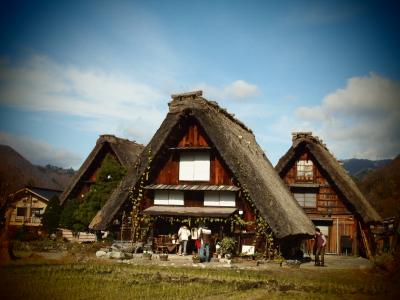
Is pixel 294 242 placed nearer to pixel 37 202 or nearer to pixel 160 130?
pixel 160 130

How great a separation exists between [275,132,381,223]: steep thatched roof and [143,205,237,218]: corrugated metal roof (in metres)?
9.64

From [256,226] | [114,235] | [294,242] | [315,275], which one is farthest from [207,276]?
[114,235]

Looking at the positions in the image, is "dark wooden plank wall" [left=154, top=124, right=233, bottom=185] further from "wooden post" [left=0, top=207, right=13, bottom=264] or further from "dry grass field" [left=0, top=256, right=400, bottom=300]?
"wooden post" [left=0, top=207, right=13, bottom=264]

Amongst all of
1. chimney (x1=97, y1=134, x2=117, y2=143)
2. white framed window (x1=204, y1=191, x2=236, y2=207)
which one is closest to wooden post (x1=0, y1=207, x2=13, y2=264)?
Result: white framed window (x1=204, y1=191, x2=236, y2=207)

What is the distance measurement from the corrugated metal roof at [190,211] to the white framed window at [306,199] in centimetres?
1013

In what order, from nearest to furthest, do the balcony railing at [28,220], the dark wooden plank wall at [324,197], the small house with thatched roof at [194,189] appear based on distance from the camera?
the small house with thatched roof at [194,189]
the dark wooden plank wall at [324,197]
the balcony railing at [28,220]

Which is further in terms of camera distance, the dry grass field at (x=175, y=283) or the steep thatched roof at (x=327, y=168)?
the steep thatched roof at (x=327, y=168)

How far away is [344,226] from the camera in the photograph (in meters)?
27.2

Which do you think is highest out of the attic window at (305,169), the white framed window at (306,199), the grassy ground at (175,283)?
the attic window at (305,169)

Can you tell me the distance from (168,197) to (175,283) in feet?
36.3

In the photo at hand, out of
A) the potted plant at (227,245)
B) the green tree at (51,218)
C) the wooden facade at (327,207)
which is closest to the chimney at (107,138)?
the green tree at (51,218)

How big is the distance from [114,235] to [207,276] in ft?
49.7

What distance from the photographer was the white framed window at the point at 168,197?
21.9m

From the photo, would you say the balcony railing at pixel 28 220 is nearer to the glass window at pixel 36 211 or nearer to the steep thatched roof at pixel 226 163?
the glass window at pixel 36 211
